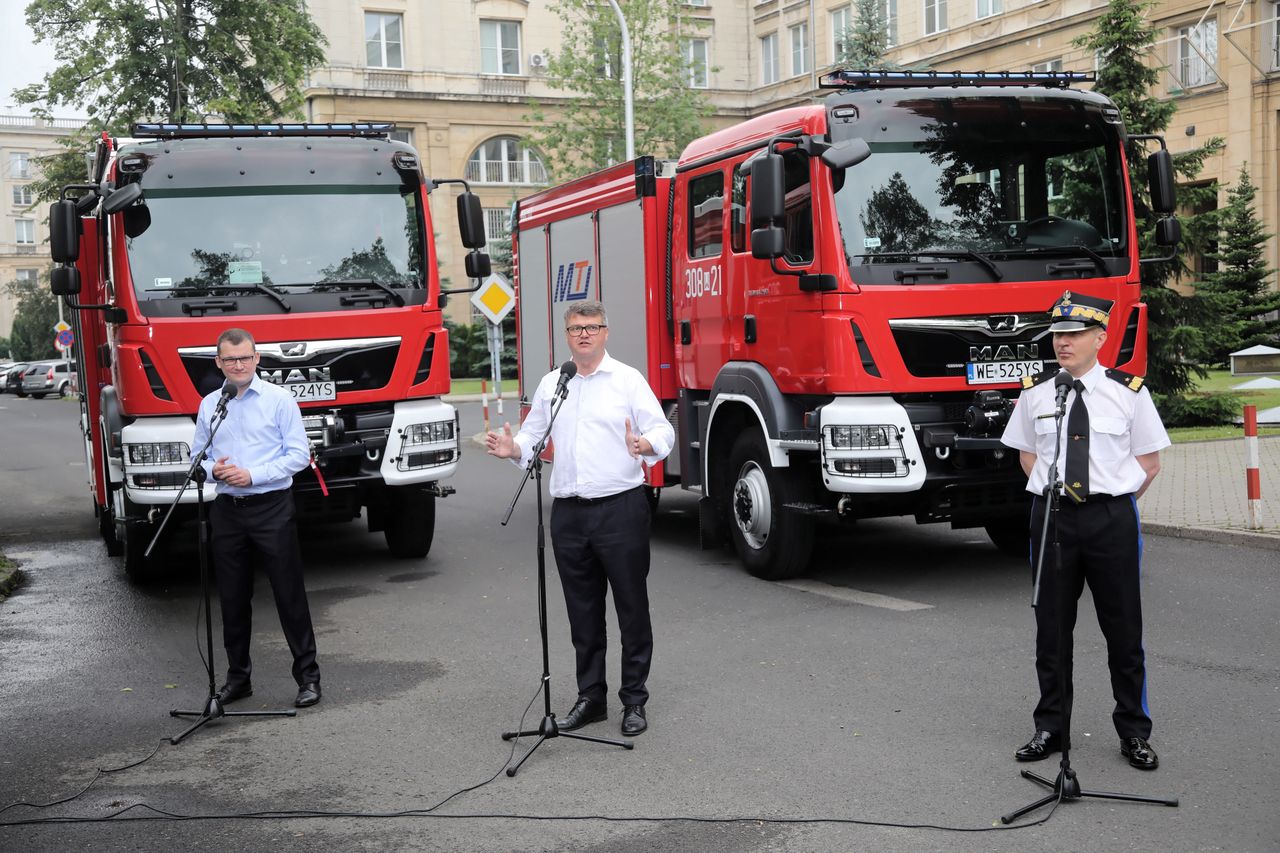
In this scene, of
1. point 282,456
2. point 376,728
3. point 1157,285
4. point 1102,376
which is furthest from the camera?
point 1157,285

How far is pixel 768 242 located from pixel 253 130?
4012 millimetres

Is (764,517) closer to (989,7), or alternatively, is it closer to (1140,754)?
(1140,754)

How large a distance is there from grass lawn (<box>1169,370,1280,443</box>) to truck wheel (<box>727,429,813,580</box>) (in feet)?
28.6

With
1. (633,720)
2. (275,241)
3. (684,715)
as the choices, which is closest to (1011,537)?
(684,715)

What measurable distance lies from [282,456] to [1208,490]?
30.3ft

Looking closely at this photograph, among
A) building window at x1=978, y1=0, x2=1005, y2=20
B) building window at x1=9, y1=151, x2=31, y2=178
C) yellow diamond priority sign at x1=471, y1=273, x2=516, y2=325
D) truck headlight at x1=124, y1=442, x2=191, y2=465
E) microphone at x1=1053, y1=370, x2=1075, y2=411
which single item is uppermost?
building window at x1=9, y1=151, x2=31, y2=178

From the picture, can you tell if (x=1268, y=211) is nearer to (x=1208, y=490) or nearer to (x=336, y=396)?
(x=1208, y=490)

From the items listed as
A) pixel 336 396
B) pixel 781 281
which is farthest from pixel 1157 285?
pixel 336 396

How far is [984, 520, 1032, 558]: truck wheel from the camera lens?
33.8 feet

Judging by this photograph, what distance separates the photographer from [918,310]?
28.3ft

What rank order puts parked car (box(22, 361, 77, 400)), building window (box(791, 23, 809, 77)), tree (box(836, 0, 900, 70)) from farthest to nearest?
parked car (box(22, 361, 77, 400)) < building window (box(791, 23, 809, 77)) < tree (box(836, 0, 900, 70))

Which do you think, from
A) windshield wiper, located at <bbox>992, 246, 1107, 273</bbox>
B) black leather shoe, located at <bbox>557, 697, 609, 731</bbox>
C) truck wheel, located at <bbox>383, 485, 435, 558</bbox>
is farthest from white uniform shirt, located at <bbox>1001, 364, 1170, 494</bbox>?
truck wheel, located at <bbox>383, 485, 435, 558</bbox>

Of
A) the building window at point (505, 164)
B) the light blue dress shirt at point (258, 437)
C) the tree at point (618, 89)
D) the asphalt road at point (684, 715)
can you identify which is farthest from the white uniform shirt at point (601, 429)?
the building window at point (505, 164)

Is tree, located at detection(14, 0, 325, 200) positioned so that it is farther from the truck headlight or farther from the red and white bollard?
the red and white bollard
